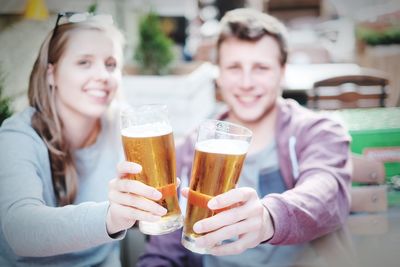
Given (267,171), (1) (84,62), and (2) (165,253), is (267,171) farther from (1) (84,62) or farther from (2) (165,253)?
(1) (84,62)

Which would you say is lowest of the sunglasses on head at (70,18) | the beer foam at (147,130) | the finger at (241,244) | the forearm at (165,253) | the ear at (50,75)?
the forearm at (165,253)

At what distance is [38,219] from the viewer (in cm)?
95

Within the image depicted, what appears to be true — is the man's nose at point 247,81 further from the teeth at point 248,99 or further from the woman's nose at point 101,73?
the woman's nose at point 101,73

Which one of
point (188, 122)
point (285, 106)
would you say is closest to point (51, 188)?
point (285, 106)

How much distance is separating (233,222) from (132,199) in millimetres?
234

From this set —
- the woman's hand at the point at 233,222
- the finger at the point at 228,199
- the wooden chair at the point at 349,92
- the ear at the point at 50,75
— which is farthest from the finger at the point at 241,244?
the wooden chair at the point at 349,92

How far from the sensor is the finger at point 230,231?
0.88 meters

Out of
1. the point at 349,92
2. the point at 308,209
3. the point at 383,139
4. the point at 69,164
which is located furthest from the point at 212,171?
the point at 349,92

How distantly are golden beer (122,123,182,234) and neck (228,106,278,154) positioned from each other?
567mm

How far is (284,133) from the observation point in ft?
4.58

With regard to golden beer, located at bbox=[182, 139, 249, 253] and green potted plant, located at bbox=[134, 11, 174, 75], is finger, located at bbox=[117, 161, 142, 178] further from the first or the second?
green potted plant, located at bbox=[134, 11, 174, 75]

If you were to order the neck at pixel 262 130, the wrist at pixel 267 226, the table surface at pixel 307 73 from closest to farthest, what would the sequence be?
the wrist at pixel 267 226 < the neck at pixel 262 130 < the table surface at pixel 307 73

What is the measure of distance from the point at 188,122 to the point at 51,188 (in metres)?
2.48

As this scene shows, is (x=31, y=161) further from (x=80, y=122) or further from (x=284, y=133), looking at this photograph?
(x=284, y=133)
